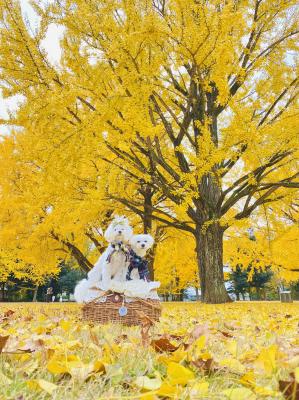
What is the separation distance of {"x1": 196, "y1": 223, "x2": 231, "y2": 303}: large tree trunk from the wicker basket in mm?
4930

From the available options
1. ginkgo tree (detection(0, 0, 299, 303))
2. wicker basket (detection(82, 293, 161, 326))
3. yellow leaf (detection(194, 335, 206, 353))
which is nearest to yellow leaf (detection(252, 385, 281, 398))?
yellow leaf (detection(194, 335, 206, 353))

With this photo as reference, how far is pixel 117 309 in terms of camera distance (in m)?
3.48

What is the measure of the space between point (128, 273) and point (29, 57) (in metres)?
3.83

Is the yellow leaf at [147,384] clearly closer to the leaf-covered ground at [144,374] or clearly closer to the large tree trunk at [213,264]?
the leaf-covered ground at [144,374]

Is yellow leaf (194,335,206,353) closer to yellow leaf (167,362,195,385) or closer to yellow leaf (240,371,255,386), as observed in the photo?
yellow leaf (240,371,255,386)

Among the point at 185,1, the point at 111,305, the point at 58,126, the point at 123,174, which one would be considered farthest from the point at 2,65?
the point at 111,305

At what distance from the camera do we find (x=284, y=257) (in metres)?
13.4

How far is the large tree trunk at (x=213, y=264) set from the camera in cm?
849

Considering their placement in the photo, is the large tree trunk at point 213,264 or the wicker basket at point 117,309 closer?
the wicker basket at point 117,309

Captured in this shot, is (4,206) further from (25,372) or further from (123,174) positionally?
(25,372)

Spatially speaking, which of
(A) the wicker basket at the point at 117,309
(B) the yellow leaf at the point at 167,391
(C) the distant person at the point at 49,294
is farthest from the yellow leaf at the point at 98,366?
(C) the distant person at the point at 49,294

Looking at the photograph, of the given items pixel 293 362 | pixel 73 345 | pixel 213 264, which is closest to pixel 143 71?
pixel 213 264

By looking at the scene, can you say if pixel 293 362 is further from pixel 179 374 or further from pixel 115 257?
pixel 115 257

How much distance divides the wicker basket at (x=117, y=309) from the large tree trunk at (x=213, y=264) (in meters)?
4.93
